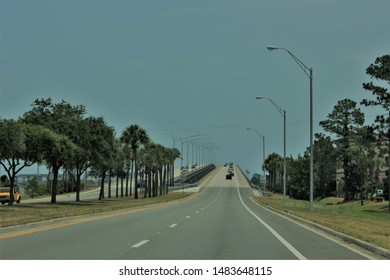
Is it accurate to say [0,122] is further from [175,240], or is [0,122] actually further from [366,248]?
[366,248]

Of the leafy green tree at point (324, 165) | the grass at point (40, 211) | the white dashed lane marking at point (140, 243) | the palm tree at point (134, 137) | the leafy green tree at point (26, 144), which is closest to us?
the white dashed lane marking at point (140, 243)

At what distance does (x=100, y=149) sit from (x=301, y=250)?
40.3 m

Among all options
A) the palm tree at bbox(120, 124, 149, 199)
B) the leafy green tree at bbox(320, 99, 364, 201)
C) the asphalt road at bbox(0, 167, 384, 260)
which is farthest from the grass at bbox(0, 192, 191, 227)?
the leafy green tree at bbox(320, 99, 364, 201)

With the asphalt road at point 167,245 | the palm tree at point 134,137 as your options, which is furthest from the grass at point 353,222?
the palm tree at point 134,137

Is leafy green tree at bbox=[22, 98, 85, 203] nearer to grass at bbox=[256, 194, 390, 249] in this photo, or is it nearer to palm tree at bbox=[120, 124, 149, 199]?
grass at bbox=[256, 194, 390, 249]

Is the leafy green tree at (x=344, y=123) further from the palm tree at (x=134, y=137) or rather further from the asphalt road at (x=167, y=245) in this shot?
the asphalt road at (x=167, y=245)

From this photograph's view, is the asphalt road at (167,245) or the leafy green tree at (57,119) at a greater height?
the leafy green tree at (57,119)

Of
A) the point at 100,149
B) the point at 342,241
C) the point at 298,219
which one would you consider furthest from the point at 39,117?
the point at 342,241

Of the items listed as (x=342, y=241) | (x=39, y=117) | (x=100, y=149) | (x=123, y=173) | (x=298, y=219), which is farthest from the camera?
(x=123, y=173)

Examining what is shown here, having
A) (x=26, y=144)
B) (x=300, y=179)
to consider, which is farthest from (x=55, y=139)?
(x=300, y=179)

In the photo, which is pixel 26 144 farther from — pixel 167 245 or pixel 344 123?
pixel 344 123

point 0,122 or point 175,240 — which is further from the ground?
point 0,122

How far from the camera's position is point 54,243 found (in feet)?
52.5

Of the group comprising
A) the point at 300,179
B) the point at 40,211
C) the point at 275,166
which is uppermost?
the point at 275,166
